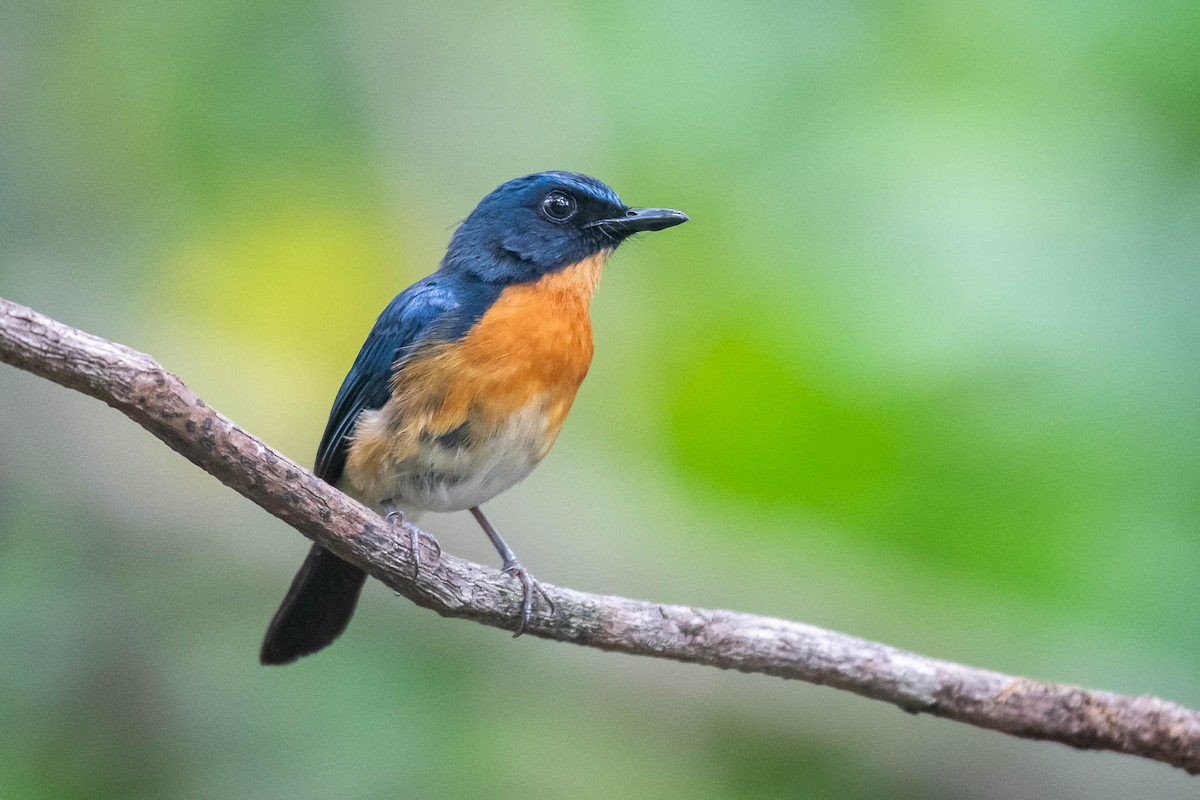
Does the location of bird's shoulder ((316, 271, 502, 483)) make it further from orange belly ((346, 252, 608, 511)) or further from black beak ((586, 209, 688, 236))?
black beak ((586, 209, 688, 236))

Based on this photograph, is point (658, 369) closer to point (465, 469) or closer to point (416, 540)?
point (465, 469)

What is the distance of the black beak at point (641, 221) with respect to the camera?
13.6 feet

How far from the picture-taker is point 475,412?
12.1 ft

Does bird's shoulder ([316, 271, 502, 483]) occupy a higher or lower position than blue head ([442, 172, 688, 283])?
lower

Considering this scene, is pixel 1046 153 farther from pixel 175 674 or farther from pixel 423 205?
pixel 175 674

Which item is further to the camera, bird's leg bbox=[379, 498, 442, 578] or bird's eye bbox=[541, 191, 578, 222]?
bird's eye bbox=[541, 191, 578, 222]

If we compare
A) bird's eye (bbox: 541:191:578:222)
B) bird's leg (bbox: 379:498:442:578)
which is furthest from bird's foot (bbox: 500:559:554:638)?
bird's eye (bbox: 541:191:578:222)

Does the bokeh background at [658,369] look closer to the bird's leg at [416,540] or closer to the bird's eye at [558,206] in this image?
the bird's eye at [558,206]

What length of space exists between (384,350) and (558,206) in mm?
785

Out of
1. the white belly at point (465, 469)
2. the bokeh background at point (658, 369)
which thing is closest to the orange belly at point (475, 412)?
the white belly at point (465, 469)

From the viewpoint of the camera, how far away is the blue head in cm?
408

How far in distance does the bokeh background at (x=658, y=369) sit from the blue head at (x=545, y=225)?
117cm

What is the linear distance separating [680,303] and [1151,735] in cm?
308

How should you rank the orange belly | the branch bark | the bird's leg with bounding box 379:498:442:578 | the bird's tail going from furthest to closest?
the bird's tail
the orange belly
the bird's leg with bounding box 379:498:442:578
the branch bark
